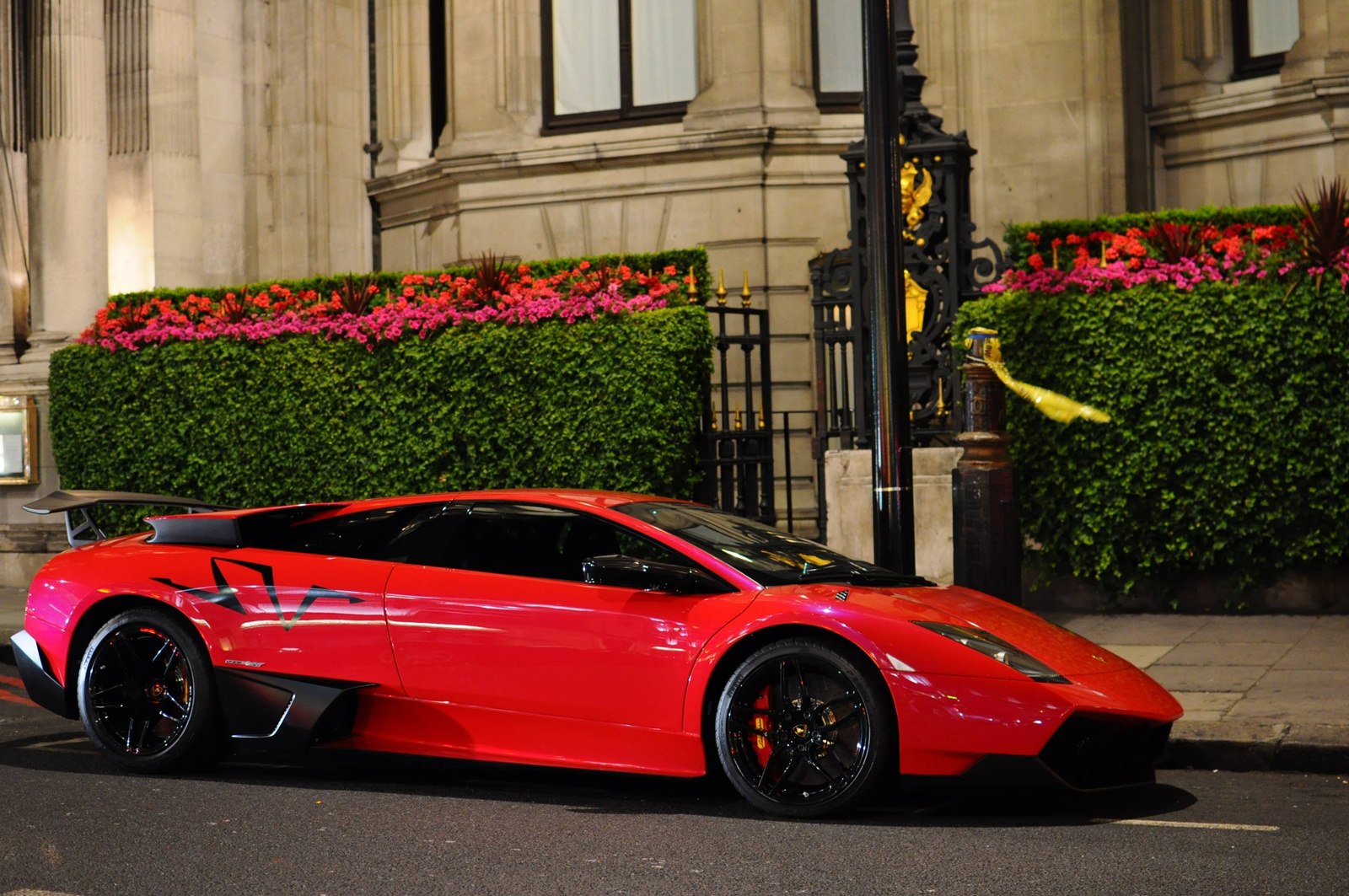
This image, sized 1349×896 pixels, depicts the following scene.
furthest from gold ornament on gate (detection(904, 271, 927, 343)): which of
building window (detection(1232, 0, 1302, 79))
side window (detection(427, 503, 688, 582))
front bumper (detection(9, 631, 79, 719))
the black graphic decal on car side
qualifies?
building window (detection(1232, 0, 1302, 79))

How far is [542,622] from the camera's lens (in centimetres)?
609

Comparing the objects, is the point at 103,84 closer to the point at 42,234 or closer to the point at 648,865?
the point at 42,234

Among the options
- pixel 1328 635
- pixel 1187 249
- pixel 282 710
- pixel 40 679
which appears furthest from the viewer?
pixel 1187 249

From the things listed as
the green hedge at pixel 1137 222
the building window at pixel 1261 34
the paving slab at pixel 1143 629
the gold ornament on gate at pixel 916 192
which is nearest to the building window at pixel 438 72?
the building window at pixel 1261 34

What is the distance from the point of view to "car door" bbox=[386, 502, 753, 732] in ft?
19.4

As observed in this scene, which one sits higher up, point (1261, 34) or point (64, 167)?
point (1261, 34)

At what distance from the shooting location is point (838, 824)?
5598mm

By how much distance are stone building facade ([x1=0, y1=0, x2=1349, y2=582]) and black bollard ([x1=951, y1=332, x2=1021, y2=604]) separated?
7.44 m

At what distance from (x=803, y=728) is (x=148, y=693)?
9.96ft

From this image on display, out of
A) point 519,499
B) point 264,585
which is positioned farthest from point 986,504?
point 264,585

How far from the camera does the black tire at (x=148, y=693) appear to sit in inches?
262

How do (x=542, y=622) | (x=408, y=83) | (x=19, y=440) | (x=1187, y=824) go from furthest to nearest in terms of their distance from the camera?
(x=408, y=83)
(x=19, y=440)
(x=542, y=622)
(x=1187, y=824)

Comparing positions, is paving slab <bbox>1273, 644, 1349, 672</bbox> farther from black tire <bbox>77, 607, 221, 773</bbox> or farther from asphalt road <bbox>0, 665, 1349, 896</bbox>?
black tire <bbox>77, 607, 221, 773</bbox>

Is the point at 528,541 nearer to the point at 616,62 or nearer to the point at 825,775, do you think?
the point at 825,775
